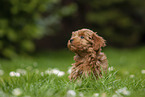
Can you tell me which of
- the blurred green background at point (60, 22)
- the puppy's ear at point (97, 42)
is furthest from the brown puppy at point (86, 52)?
the blurred green background at point (60, 22)

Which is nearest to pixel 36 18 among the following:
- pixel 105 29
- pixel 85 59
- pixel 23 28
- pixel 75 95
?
pixel 23 28

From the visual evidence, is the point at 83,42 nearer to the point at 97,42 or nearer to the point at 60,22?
the point at 97,42

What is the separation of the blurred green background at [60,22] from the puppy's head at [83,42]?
4.95m

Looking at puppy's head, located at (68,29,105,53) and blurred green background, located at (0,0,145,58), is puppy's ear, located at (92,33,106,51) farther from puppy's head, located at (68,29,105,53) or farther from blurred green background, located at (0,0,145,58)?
blurred green background, located at (0,0,145,58)

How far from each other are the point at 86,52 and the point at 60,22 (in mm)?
9388

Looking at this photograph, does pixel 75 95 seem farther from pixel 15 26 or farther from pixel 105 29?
pixel 105 29

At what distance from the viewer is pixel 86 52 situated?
3.00 m

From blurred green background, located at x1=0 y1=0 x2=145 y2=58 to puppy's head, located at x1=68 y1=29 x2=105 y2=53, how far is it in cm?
495

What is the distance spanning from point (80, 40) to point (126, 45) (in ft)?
35.9

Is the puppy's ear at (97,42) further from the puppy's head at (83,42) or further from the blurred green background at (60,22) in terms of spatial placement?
the blurred green background at (60,22)

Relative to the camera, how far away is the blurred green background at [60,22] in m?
7.88

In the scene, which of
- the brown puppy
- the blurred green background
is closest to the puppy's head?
the brown puppy

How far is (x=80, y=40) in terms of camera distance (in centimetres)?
293

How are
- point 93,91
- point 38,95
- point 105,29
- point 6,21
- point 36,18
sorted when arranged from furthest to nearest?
1. point 105,29
2. point 36,18
3. point 6,21
4. point 93,91
5. point 38,95
